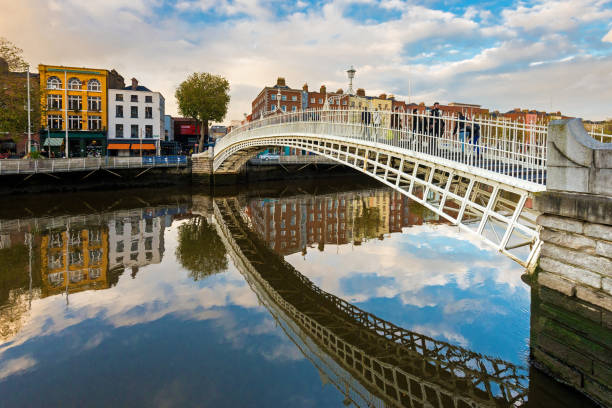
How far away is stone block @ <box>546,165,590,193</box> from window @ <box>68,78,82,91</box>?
4026 cm

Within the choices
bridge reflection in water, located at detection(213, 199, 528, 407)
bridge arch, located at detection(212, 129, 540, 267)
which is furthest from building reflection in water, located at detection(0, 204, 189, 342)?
bridge arch, located at detection(212, 129, 540, 267)

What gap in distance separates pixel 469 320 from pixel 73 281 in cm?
858

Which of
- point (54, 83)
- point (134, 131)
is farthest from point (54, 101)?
point (134, 131)

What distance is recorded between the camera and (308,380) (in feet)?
16.0

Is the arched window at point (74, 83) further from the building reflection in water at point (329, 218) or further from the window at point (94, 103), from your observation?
the building reflection in water at point (329, 218)

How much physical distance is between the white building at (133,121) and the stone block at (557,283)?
118ft

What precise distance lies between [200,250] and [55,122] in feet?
105

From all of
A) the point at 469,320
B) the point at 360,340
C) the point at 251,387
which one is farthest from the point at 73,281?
the point at 469,320

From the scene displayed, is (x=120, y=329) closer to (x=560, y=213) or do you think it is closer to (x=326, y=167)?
(x=560, y=213)

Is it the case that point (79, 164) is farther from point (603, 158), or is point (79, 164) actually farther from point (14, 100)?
point (603, 158)

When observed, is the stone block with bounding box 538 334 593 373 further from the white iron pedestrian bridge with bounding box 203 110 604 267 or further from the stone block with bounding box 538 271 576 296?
the white iron pedestrian bridge with bounding box 203 110 604 267

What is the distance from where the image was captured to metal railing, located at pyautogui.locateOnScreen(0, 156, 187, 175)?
66.5 feet

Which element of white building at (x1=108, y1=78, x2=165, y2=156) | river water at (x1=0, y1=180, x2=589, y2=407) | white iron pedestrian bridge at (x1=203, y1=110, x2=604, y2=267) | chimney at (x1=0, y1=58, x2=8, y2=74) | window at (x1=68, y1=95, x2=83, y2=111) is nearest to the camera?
river water at (x1=0, y1=180, x2=589, y2=407)

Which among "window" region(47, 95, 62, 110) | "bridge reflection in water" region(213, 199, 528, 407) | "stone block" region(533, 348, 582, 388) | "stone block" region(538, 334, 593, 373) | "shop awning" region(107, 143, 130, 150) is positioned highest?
"window" region(47, 95, 62, 110)
